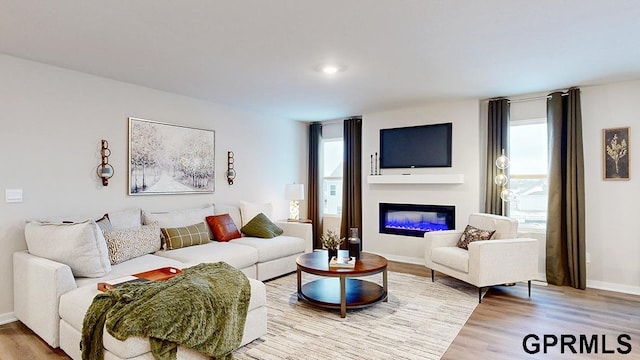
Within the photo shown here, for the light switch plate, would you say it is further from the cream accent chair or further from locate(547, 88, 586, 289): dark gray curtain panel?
locate(547, 88, 586, 289): dark gray curtain panel

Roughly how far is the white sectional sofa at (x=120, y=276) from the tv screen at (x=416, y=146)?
2.25m

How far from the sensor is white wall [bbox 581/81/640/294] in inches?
159

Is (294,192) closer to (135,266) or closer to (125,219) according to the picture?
(125,219)

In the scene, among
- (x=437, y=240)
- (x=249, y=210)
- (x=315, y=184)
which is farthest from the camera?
(x=315, y=184)

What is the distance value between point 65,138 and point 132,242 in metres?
1.24

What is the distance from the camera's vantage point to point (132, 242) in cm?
347

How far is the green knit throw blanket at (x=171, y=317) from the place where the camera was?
79.9 inches

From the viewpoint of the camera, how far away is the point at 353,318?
3.25m

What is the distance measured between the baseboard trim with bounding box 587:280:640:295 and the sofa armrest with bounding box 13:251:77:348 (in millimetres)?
5383

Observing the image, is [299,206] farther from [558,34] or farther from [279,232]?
[558,34]

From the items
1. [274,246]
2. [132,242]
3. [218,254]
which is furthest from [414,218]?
[132,242]

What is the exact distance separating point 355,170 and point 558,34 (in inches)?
148

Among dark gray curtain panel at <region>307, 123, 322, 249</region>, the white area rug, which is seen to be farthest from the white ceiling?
the white area rug

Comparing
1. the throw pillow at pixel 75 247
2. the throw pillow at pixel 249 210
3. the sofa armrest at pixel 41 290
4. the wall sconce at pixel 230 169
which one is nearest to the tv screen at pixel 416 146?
the throw pillow at pixel 249 210
